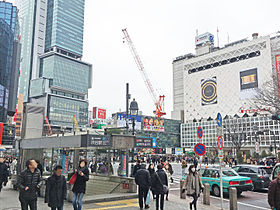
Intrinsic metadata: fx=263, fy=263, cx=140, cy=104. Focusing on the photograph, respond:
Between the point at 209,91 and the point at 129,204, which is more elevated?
the point at 209,91

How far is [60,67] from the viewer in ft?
461

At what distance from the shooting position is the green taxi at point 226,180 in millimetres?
12676

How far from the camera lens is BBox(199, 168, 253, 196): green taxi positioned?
41.6ft

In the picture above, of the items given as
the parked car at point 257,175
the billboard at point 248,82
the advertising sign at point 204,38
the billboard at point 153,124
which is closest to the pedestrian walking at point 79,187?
the parked car at point 257,175

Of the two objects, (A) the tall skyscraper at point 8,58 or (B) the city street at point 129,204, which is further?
(A) the tall skyscraper at point 8,58

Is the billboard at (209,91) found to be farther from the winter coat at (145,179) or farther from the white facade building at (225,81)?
the winter coat at (145,179)

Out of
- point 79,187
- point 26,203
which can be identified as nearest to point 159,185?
point 79,187

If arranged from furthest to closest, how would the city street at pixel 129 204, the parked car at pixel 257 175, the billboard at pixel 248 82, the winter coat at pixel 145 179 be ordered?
the billboard at pixel 248 82 < the parked car at pixel 257 175 < the city street at pixel 129 204 < the winter coat at pixel 145 179

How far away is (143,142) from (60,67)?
135550mm

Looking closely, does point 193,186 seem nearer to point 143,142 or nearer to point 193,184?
point 193,184

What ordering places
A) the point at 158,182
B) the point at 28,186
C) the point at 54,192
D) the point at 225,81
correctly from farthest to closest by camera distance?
1. the point at 225,81
2. the point at 158,182
3. the point at 54,192
4. the point at 28,186

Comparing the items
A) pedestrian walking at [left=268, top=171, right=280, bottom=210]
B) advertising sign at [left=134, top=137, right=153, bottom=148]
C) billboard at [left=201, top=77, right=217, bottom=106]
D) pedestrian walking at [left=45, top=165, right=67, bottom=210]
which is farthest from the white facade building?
pedestrian walking at [left=45, top=165, right=67, bottom=210]

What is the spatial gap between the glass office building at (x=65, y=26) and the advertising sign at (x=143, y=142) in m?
144

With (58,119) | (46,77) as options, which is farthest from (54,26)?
(58,119)
